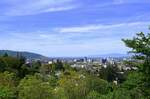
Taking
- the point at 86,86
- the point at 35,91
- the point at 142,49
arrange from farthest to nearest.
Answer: the point at 86,86, the point at 35,91, the point at 142,49

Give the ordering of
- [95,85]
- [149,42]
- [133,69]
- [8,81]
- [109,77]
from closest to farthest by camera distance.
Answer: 1. [149,42]
2. [133,69]
3. [8,81]
4. [95,85]
5. [109,77]

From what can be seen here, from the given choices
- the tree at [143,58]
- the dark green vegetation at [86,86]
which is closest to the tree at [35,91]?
the dark green vegetation at [86,86]

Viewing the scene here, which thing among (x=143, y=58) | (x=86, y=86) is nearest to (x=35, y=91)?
(x=86, y=86)

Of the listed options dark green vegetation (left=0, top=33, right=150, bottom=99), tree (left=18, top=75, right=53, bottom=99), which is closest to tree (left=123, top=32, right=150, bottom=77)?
dark green vegetation (left=0, top=33, right=150, bottom=99)

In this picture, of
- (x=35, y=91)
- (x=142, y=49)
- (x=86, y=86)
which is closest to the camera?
(x=142, y=49)

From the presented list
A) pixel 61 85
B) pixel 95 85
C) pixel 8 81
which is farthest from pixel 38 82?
pixel 95 85

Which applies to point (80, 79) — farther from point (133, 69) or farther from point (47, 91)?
point (133, 69)

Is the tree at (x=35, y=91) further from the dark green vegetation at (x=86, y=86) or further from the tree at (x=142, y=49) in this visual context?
the tree at (x=142, y=49)

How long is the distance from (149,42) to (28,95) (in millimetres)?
12348

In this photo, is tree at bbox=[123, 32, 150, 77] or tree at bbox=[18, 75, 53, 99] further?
tree at bbox=[18, 75, 53, 99]

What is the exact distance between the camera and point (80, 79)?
115ft

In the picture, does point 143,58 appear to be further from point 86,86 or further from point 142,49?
point 86,86

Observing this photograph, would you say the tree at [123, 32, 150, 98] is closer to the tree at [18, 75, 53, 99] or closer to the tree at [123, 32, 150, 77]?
the tree at [123, 32, 150, 77]

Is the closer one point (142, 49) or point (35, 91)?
point (142, 49)
